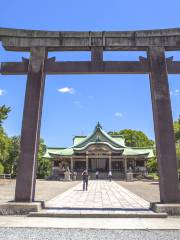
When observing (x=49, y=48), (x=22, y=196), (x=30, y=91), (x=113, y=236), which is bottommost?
(x=113, y=236)

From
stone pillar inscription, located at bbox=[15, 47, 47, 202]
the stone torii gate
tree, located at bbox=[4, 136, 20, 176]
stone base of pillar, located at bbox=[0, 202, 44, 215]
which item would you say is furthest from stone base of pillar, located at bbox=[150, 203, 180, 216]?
tree, located at bbox=[4, 136, 20, 176]

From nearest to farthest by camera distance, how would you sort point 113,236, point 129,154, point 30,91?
point 113,236
point 30,91
point 129,154


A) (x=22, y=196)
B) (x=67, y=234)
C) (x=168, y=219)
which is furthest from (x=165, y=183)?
(x=22, y=196)

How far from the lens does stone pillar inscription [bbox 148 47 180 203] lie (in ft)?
30.6

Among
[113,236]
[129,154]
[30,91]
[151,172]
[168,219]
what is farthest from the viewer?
[151,172]

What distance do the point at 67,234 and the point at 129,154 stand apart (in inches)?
1576

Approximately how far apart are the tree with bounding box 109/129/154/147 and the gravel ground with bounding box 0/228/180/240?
71.7m

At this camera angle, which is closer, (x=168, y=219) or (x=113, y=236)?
(x=113, y=236)

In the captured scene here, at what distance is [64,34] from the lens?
33.9ft

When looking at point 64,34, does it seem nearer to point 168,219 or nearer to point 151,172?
point 168,219

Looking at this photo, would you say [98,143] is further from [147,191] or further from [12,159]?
[147,191]

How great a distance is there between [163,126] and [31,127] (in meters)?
4.55

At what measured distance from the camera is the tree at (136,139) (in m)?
78.2

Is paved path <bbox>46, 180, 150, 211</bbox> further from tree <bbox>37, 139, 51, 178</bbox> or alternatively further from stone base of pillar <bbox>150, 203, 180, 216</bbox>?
tree <bbox>37, 139, 51, 178</bbox>
